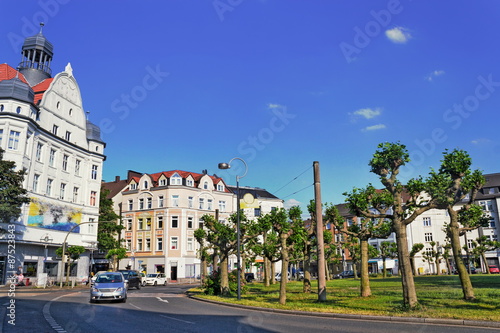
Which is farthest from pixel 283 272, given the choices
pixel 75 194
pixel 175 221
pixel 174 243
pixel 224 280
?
pixel 175 221

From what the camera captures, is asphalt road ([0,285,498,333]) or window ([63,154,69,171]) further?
window ([63,154,69,171])

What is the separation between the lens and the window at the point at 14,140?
40.4 m

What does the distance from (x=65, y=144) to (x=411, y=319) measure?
46.8m

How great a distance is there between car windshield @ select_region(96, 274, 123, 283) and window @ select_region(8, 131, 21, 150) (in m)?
25.4

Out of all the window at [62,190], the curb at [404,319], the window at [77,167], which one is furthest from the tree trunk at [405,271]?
the window at [77,167]

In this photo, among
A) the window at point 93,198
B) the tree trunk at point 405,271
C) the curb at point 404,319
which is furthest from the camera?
the window at point 93,198

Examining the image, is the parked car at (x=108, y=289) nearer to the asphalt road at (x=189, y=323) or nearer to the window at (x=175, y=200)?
the asphalt road at (x=189, y=323)

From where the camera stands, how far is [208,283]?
28.0 meters

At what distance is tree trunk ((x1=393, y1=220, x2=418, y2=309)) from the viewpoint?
15500 mm

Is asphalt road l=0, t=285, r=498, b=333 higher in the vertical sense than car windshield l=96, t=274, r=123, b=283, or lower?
lower

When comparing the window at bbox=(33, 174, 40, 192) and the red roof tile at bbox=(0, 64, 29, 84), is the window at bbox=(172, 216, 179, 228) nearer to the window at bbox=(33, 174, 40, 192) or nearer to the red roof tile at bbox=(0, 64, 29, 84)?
the window at bbox=(33, 174, 40, 192)

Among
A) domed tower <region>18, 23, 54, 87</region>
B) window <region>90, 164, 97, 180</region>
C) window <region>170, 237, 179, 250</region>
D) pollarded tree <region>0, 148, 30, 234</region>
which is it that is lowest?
window <region>170, 237, 179, 250</region>

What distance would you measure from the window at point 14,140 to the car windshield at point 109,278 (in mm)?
25421

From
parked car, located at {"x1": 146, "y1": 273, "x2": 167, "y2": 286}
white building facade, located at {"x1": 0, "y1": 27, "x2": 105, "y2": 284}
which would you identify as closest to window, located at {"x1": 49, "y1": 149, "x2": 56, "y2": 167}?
white building facade, located at {"x1": 0, "y1": 27, "x2": 105, "y2": 284}
